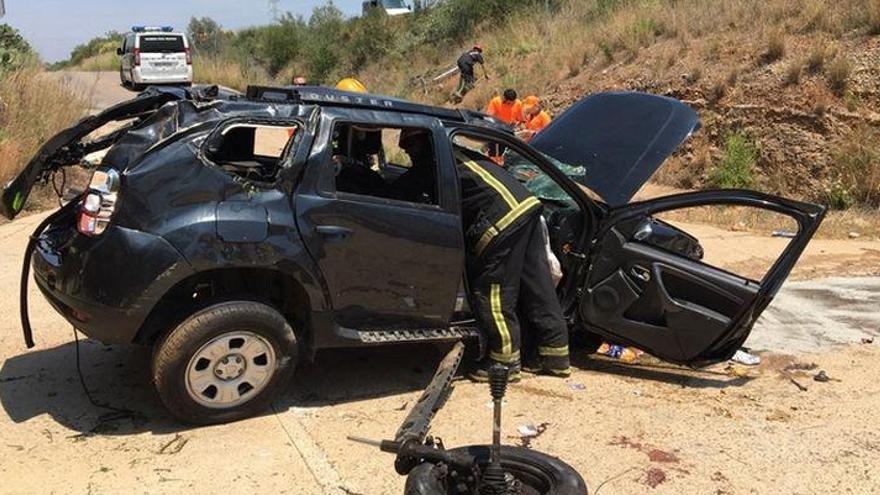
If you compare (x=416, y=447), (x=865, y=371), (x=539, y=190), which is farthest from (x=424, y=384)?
(x=865, y=371)

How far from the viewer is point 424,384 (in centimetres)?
505

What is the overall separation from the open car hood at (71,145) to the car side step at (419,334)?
1.69 meters

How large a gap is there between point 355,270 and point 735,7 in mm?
15700

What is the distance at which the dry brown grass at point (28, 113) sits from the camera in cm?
1043

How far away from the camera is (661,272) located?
5.06 meters

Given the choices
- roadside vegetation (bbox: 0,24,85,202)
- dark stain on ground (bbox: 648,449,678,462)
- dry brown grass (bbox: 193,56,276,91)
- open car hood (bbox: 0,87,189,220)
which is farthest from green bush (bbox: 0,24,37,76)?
dry brown grass (bbox: 193,56,276,91)

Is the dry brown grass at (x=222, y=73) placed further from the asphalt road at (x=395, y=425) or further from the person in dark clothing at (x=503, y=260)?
the person in dark clothing at (x=503, y=260)

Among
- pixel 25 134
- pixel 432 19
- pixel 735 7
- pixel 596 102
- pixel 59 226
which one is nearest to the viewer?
pixel 59 226

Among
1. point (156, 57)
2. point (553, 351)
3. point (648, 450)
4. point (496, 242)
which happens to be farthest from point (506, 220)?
point (156, 57)

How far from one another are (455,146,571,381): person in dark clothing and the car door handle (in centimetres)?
85

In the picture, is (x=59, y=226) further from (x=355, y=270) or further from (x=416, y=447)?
(x=416, y=447)

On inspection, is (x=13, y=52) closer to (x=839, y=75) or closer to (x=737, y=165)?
(x=737, y=165)

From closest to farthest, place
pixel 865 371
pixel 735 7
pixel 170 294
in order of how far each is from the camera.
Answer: pixel 170 294 < pixel 865 371 < pixel 735 7

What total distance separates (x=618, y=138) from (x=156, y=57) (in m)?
26.1
